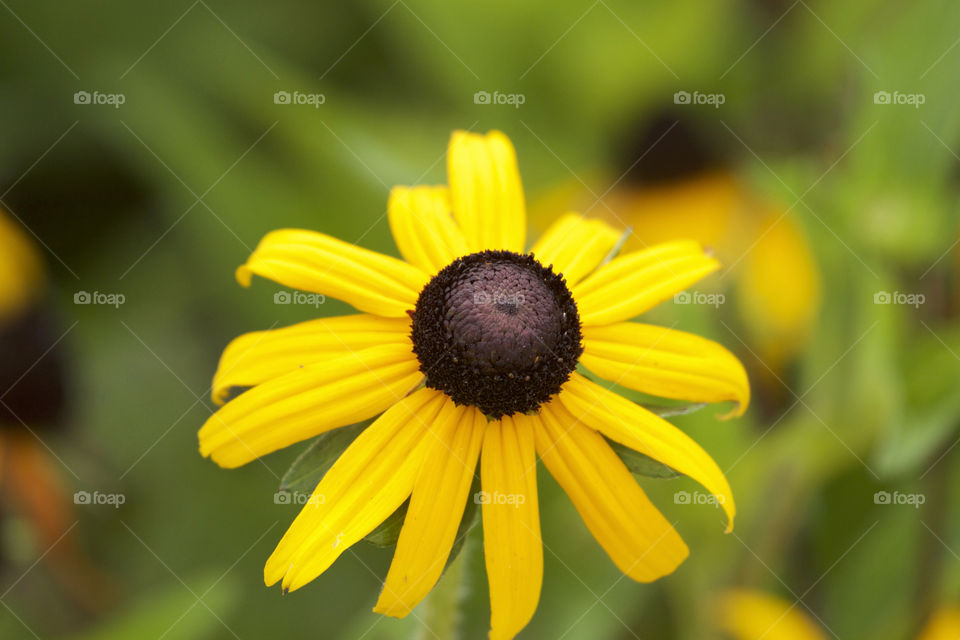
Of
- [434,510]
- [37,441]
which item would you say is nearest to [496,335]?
[434,510]

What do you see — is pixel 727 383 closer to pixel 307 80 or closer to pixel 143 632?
pixel 143 632

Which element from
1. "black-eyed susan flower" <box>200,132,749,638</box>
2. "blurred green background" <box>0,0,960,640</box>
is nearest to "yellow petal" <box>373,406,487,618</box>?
"black-eyed susan flower" <box>200,132,749,638</box>

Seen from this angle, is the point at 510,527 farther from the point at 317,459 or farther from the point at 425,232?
the point at 425,232

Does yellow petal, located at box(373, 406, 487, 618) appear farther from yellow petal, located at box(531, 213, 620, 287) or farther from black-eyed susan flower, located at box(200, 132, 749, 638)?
yellow petal, located at box(531, 213, 620, 287)

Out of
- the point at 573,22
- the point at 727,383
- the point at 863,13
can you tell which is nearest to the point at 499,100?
the point at 573,22

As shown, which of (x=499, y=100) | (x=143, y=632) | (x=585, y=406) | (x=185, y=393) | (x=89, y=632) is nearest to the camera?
(x=585, y=406)

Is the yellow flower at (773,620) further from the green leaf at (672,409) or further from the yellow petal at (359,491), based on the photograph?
the yellow petal at (359,491)

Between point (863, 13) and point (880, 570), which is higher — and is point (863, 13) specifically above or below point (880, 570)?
above
